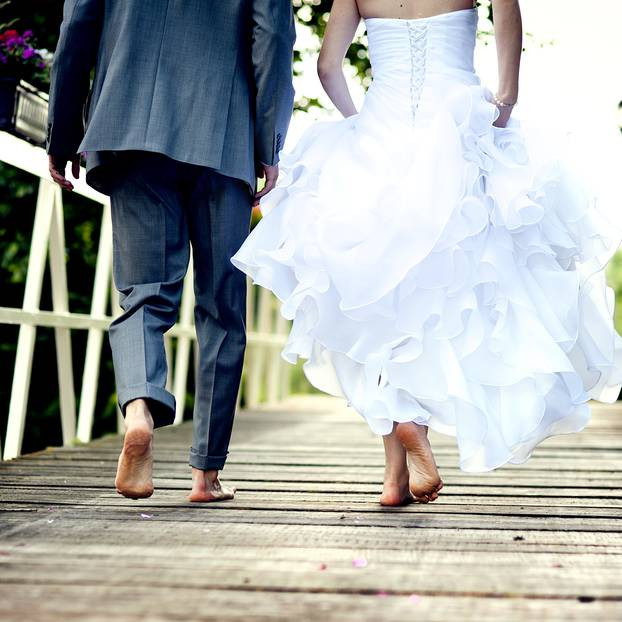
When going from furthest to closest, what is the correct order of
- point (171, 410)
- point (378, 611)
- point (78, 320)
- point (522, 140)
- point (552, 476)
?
1. point (78, 320)
2. point (552, 476)
3. point (522, 140)
4. point (171, 410)
5. point (378, 611)

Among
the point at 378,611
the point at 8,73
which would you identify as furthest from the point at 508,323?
the point at 8,73

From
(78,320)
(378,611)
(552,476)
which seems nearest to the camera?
(378,611)

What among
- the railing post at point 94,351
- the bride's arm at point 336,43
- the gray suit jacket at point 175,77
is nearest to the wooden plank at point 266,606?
the gray suit jacket at point 175,77

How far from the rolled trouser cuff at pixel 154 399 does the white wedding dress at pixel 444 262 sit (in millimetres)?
359

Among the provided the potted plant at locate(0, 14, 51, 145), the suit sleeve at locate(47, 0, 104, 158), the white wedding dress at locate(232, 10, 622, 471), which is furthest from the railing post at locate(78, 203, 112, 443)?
the white wedding dress at locate(232, 10, 622, 471)

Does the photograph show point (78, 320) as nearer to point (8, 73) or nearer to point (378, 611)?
point (8, 73)

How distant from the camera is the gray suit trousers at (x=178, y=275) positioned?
2.39 meters

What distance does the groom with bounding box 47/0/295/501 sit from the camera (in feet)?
7.88

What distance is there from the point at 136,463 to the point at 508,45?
4.54 ft

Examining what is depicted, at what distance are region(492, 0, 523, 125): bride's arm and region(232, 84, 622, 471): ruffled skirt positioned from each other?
0.06m

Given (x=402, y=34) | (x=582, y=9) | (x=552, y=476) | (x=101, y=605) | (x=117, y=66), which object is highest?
(x=582, y=9)

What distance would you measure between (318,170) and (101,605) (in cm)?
146

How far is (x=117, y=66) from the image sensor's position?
2.41 meters

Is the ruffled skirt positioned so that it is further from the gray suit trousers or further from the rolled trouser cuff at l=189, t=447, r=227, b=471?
the rolled trouser cuff at l=189, t=447, r=227, b=471
